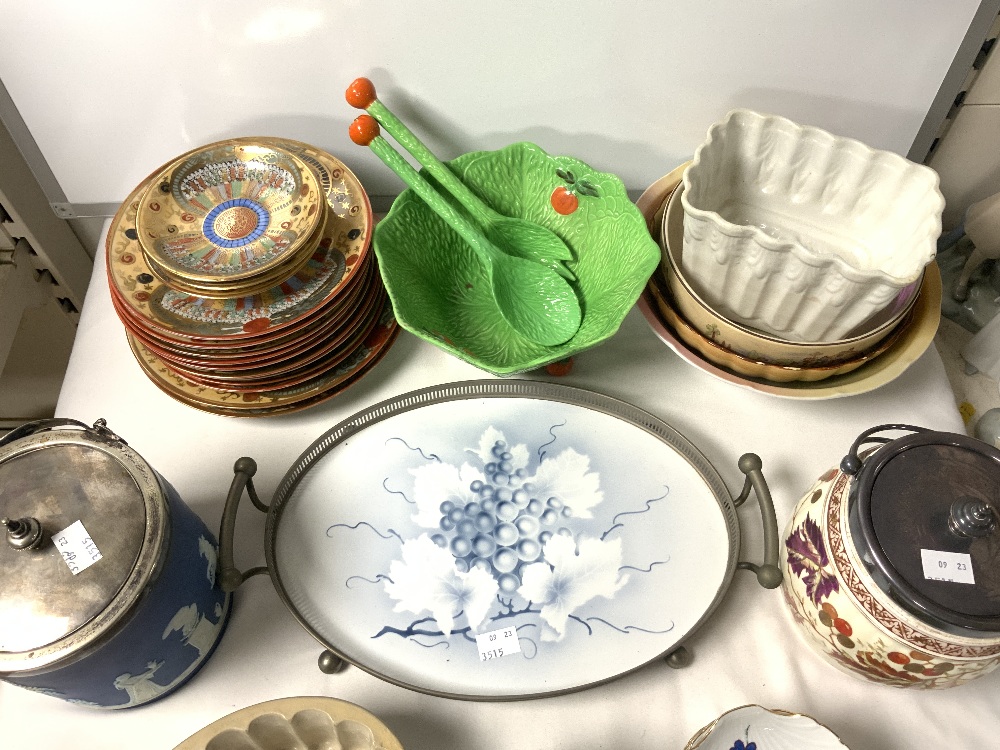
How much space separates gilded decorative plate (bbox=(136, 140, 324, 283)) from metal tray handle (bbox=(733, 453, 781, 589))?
1.33 ft

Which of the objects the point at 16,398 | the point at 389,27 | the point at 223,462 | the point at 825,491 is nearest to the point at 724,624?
the point at 825,491

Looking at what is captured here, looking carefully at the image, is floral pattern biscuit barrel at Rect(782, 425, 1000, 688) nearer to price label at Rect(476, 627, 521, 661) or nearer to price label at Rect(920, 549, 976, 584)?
price label at Rect(920, 549, 976, 584)

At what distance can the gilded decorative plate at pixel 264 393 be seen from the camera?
0.63 metres

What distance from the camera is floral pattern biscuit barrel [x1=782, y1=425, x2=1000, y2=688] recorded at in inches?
17.2

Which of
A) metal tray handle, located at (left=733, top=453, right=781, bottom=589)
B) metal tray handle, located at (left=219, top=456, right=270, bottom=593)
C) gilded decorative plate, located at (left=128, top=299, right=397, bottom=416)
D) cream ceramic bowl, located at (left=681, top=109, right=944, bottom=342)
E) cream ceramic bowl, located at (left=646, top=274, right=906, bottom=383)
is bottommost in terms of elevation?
metal tray handle, located at (left=219, top=456, right=270, bottom=593)

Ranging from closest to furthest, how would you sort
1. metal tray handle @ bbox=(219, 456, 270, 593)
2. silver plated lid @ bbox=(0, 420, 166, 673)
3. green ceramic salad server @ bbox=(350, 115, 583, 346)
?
1. silver plated lid @ bbox=(0, 420, 166, 673)
2. metal tray handle @ bbox=(219, 456, 270, 593)
3. green ceramic salad server @ bbox=(350, 115, 583, 346)

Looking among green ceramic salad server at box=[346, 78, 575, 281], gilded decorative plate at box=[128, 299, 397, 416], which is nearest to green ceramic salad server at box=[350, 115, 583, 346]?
green ceramic salad server at box=[346, 78, 575, 281]

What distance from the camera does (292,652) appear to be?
0.57 m

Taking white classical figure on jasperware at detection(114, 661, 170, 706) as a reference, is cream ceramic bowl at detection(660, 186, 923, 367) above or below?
above

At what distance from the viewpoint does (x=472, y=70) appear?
657mm

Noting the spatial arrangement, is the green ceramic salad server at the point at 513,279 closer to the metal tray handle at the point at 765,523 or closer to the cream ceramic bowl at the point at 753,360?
the cream ceramic bowl at the point at 753,360

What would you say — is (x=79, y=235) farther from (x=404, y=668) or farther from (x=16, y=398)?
(x=404, y=668)

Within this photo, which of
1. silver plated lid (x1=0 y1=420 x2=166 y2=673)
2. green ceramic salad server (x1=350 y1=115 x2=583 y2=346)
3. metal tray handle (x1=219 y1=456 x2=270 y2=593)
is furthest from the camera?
green ceramic salad server (x1=350 y1=115 x2=583 y2=346)

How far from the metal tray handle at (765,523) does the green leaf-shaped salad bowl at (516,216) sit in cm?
16
